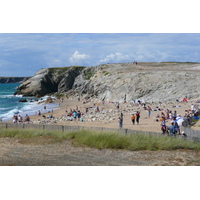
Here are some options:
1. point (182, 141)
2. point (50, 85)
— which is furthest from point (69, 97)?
point (182, 141)

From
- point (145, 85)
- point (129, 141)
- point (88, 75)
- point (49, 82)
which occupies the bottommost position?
point (129, 141)

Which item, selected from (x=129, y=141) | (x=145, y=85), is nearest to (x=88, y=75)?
(x=145, y=85)

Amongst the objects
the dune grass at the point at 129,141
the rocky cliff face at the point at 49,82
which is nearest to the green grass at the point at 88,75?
the rocky cliff face at the point at 49,82

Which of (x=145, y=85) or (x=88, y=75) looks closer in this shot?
(x=145, y=85)

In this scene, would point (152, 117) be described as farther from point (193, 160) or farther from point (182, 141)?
point (193, 160)

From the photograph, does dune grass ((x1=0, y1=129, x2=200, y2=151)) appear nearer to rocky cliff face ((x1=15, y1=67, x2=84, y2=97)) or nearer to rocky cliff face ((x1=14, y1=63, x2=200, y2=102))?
rocky cliff face ((x1=14, y1=63, x2=200, y2=102))

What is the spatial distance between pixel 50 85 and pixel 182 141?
92799 mm

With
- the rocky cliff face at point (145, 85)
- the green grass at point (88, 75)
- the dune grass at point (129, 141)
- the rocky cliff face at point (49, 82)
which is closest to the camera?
the dune grass at point (129, 141)

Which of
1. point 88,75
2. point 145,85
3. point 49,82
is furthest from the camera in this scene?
point 49,82

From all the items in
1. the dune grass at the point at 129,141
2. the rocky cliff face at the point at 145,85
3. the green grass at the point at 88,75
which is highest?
the green grass at the point at 88,75

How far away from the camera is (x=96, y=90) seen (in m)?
68.9

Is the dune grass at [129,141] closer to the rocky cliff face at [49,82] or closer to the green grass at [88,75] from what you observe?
the green grass at [88,75]

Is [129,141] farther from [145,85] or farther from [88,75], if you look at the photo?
[88,75]

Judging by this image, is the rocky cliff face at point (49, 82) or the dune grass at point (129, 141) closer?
the dune grass at point (129, 141)
